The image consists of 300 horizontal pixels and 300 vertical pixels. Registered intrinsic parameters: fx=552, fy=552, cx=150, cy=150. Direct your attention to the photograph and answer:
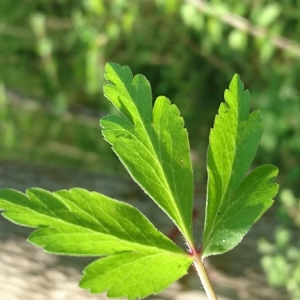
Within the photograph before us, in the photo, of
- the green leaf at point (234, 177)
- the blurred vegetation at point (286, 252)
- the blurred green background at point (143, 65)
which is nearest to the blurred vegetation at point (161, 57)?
the blurred green background at point (143, 65)

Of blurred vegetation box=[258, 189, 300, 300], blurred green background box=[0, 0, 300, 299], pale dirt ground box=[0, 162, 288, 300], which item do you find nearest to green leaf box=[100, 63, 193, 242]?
pale dirt ground box=[0, 162, 288, 300]

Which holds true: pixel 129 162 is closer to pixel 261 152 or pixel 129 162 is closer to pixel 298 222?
pixel 298 222

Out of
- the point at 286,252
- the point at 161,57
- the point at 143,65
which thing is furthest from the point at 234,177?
the point at 143,65

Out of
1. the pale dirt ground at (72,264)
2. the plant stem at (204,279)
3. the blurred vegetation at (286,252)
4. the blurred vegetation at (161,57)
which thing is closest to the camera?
the plant stem at (204,279)

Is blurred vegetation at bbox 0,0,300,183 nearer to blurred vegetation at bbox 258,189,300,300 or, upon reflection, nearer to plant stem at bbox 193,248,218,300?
blurred vegetation at bbox 258,189,300,300

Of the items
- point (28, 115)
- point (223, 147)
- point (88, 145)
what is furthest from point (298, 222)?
point (28, 115)

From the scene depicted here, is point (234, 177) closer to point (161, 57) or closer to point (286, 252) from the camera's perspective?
point (286, 252)

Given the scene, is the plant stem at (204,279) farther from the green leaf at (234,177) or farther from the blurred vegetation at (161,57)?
the blurred vegetation at (161,57)
